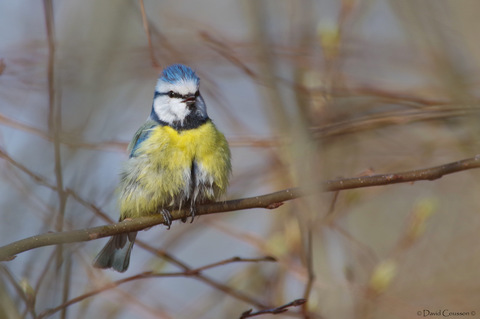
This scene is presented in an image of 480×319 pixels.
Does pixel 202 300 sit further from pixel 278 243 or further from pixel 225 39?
pixel 225 39

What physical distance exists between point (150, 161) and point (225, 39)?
149 centimetres

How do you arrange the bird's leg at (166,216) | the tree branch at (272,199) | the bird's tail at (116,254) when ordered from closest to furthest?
the tree branch at (272,199)
the bird's leg at (166,216)
the bird's tail at (116,254)

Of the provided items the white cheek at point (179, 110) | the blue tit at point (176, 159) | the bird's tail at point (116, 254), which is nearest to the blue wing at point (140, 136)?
the blue tit at point (176, 159)

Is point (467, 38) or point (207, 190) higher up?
point (467, 38)

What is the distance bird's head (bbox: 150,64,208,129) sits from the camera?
3.78 metres

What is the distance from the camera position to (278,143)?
372cm

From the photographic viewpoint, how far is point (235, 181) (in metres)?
4.93

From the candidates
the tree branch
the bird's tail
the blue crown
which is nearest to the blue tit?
the blue crown

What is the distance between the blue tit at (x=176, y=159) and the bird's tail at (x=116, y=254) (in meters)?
0.33

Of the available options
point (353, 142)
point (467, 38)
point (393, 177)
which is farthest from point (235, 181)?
point (393, 177)

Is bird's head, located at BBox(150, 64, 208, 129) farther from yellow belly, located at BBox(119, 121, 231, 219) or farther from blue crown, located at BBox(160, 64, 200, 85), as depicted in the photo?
yellow belly, located at BBox(119, 121, 231, 219)

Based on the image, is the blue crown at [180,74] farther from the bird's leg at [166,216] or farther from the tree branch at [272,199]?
the tree branch at [272,199]

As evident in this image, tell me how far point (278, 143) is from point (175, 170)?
0.68 metres

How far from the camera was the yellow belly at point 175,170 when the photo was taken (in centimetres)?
351
